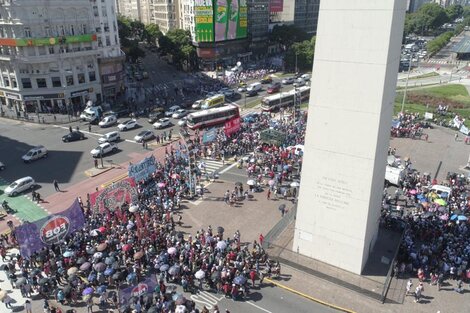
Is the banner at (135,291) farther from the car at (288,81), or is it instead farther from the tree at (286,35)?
the tree at (286,35)

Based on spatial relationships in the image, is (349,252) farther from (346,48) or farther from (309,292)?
(346,48)

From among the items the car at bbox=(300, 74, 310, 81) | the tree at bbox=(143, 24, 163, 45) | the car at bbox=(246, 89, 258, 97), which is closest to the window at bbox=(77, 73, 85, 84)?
the car at bbox=(246, 89, 258, 97)

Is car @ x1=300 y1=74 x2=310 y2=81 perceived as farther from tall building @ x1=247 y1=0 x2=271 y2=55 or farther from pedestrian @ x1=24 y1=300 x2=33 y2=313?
pedestrian @ x1=24 y1=300 x2=33 y2=313

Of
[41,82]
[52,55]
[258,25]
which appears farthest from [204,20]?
[41,82]

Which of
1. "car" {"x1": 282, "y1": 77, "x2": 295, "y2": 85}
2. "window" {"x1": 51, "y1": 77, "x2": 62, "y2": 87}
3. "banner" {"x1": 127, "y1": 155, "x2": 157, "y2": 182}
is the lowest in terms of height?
"car" {"x1": 282, "y1": 77, "x2": 295, "y2": 85}

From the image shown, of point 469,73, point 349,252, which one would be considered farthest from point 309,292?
point 469,73

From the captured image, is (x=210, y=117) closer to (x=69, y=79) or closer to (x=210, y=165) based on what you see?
(x=210, y=165)
